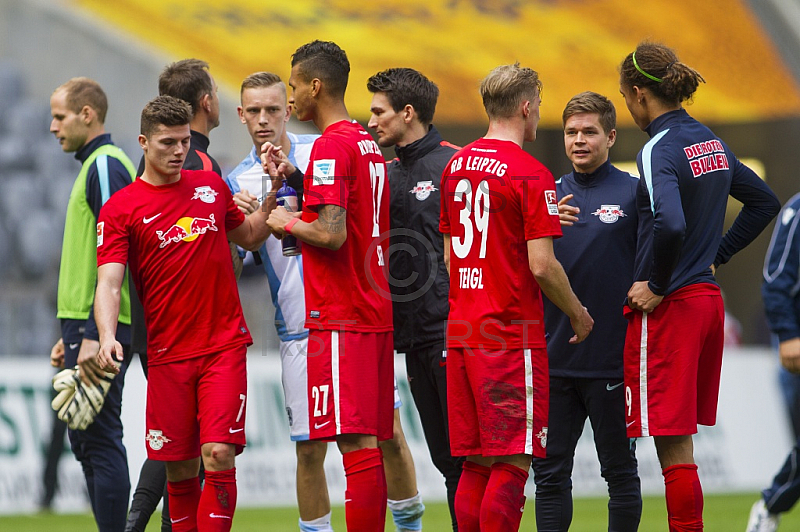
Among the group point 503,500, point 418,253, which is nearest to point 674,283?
point 503,500

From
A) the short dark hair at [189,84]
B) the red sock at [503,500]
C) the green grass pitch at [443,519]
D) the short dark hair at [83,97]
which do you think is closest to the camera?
the red sock at [503,500]

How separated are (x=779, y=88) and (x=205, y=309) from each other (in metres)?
12.8

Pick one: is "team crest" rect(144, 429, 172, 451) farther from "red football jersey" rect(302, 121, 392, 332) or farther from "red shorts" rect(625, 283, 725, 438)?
"red shorts" rect(625, 283, 725, 438)

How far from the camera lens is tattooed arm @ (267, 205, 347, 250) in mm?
4812

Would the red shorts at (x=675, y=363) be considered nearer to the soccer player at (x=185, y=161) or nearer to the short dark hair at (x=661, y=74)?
the short dark hair at (x=661, y=74)

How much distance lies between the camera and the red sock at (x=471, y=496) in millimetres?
4895

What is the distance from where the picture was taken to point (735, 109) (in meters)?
15.6

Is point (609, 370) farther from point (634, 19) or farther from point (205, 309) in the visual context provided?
point (634, 19)

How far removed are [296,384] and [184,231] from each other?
1.03m

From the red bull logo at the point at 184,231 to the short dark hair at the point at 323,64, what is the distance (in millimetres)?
877

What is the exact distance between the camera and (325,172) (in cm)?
485

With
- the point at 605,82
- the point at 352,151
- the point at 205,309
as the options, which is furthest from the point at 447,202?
the point at 605,82

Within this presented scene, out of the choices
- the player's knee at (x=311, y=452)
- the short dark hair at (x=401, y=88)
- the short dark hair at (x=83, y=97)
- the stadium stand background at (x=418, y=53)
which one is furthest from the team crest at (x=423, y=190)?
the stadium stand background at (x=418, y=53)

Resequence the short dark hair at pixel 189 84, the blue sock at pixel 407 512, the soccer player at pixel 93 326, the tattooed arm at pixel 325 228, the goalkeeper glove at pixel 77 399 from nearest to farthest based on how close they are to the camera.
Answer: the tattooed arm at pixel 325 228
the goalkeeper glove at pixel 77 399
the soccer player at pixel 93 326
the short dark hair at pixel 189 84
the blue sock at pixel 407 512
